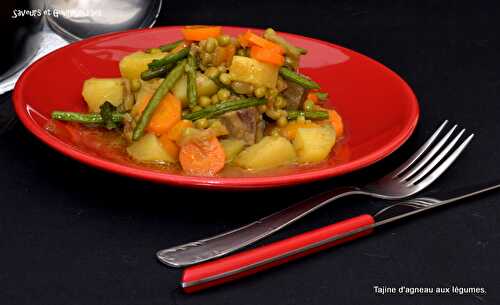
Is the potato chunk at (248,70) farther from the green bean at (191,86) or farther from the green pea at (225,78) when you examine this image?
the green bean at (191,86)

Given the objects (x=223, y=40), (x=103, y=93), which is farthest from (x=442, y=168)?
(x=103, y=93)

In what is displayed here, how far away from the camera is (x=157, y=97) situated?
241cm

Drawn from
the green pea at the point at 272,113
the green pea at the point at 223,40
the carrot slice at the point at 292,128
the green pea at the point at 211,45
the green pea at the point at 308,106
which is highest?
the green pea at the point at 223,40

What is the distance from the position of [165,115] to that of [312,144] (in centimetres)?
49

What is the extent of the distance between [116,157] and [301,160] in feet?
1.94

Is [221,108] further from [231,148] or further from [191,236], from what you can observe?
[191,236]

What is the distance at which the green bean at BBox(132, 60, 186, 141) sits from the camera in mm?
2365

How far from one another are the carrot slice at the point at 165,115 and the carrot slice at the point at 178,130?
15mm

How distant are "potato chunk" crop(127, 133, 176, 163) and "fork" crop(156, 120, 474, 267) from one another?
0.41m

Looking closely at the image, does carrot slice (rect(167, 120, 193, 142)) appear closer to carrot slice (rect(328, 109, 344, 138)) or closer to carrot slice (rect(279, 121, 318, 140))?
carrot slice (rect(279, 121, 318, 140))

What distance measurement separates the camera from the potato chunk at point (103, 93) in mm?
2625

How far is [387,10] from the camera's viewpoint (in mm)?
4391

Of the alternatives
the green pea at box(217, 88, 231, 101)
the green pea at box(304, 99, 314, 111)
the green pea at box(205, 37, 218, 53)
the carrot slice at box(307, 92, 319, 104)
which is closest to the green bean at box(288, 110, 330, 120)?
the green pea at box(304, 99, 314, 111)

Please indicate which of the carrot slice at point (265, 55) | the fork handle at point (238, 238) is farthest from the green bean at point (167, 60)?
the fork handle at point (238, 238)
